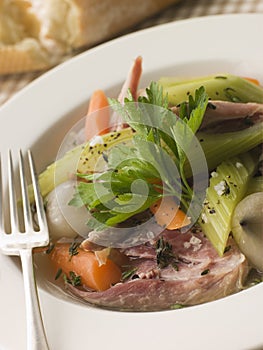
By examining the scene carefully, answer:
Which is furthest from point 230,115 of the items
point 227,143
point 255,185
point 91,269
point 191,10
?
point 191,10

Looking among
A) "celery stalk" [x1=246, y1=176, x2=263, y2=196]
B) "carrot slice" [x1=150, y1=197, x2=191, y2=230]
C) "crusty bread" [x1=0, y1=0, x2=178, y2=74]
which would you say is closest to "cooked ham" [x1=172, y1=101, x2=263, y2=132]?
"celery stalk" [x1=246, y1=176, x2=263, y2=196]

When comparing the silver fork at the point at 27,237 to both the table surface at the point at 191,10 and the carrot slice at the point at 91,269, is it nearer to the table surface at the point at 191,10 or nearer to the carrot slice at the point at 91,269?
the carrot slice at the point at 91,269

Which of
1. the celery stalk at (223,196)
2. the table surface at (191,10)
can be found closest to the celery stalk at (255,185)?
the celery stalk at (223,196)

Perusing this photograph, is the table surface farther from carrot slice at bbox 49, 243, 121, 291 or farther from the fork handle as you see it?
the fork handle

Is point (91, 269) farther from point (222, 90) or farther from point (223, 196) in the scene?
point (222, 90)

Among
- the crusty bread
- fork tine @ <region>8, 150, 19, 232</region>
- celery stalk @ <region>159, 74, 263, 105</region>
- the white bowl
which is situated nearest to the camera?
the white bowl

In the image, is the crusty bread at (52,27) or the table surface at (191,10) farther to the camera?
the table surface at (191,10)
